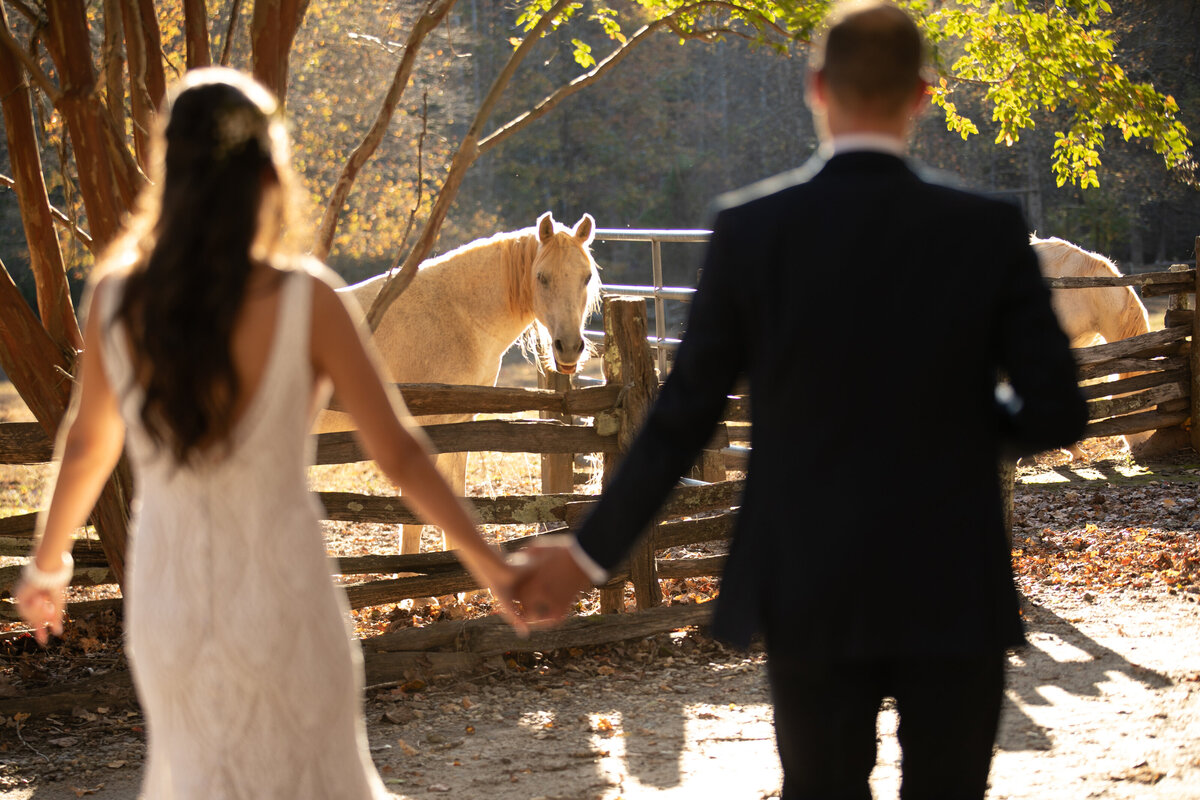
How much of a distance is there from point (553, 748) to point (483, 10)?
1210 inches

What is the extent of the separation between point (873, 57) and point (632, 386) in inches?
143

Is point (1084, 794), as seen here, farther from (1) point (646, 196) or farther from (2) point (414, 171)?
(1) point (646, 196)

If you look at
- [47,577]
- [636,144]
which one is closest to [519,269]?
[47,577]

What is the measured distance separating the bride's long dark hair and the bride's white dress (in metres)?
0.06

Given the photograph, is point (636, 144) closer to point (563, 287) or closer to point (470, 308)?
point (470, 308)

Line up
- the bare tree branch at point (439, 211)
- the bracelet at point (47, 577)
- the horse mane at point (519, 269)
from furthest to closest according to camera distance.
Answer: the horse mane at point (519, 269), the bare tree branch at point (439, 211), the bracelet at point (47, 577)

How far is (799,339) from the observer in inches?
65.9

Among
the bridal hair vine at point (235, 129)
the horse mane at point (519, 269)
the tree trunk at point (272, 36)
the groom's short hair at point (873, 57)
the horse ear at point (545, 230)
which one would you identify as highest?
the tree trunk at point (272, 36)

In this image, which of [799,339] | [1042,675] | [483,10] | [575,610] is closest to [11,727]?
[575,610]

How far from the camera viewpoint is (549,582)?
1.99 metres

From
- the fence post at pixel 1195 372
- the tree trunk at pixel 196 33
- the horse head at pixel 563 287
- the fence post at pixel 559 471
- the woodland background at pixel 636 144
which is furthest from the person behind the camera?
the woodland background at pixel 636 144

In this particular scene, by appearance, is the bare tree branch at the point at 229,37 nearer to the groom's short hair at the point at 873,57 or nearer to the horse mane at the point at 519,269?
the horse mane at the point at 519,269

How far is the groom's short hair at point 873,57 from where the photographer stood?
1.69 m

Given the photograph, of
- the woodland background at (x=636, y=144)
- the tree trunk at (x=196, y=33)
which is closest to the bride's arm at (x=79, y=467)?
the tree trunk at (x=196, y=33)
